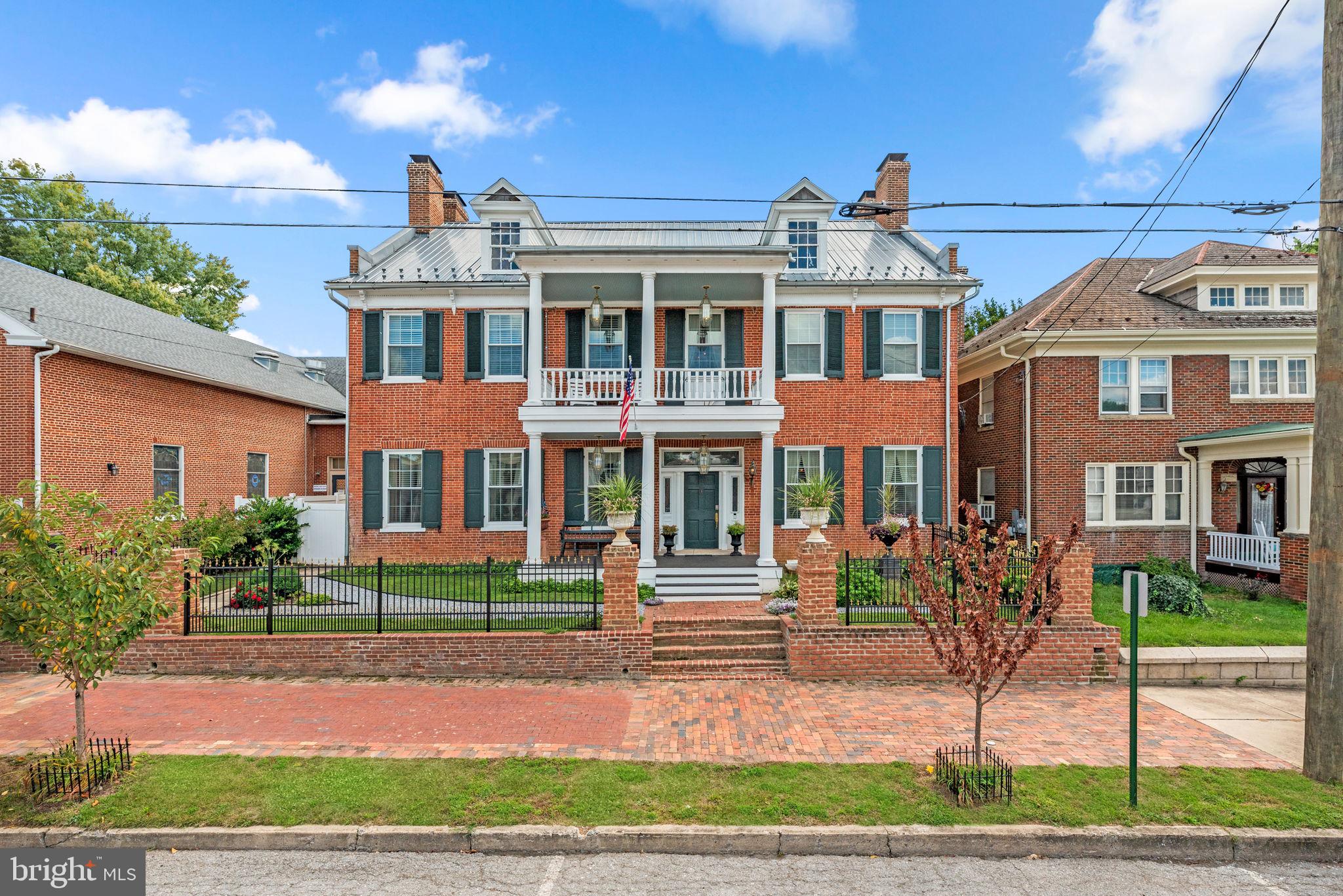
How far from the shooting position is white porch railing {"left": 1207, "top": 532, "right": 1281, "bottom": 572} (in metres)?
12.9

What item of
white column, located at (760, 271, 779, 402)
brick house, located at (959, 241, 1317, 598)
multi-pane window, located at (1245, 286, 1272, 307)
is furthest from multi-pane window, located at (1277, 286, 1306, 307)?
white column, located at (760, 271, 779, 402)

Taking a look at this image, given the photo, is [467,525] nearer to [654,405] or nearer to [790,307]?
[654,405]

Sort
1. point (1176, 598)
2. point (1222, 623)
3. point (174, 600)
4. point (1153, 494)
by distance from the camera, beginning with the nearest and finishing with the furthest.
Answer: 1. point (174, 600)
2. point (1222, 623)
3. point (1176, 598)
4. point (1153, 494)

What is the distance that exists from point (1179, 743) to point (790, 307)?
10990mm

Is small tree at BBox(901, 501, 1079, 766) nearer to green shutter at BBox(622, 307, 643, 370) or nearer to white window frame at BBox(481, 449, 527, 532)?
green shutter at BBox(622, 307, 643, 370)

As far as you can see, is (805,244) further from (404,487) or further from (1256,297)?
(404,487)

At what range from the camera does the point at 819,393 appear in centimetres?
1494

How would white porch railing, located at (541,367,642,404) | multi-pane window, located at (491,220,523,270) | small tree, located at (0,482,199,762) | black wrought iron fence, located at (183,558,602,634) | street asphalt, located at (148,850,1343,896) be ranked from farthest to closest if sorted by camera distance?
multi-pane window, located at (491,220,523,270)
white porch railing, located at (541,367,642,404)
black wrought iron fence, located at (183,558,602,634)
small tree, located at (0,482,199,762)
street asphalt, located at (148,850,1343,896)

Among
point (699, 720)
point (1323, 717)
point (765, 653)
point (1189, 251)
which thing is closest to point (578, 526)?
point (765, 653)

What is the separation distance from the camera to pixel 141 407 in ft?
48.1

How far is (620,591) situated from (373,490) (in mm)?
9126

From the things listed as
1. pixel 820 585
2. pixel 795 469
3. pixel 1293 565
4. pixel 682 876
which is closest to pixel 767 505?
pixel 795 469

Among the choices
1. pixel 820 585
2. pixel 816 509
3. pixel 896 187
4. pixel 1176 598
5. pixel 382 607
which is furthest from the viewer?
pixel 896 187

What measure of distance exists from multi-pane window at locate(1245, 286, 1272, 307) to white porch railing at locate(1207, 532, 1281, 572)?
610cm
